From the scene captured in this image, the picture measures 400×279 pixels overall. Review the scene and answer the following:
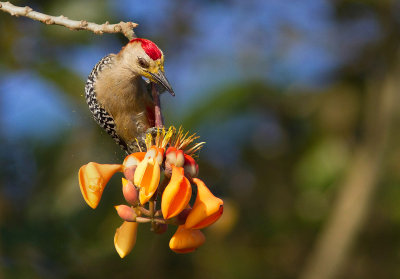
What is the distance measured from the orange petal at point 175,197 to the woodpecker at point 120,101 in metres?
0.73

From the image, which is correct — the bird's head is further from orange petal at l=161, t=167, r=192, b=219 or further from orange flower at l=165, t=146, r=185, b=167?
orange petal at l=161, t=167, r=192, b=219

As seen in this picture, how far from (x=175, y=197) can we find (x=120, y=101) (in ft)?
3.08

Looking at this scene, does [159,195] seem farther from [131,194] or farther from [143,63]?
[143,63]

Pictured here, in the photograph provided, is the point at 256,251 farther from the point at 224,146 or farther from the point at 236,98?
the point at 236,98

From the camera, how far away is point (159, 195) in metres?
1.40

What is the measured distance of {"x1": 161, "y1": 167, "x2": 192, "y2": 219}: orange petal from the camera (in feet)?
4.15

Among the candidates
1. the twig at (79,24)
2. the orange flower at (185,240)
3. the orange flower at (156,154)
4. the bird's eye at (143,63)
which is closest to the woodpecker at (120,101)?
the bird's eye at (143,63)

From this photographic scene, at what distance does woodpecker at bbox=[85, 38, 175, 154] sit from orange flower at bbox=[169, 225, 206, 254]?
0.71 meters

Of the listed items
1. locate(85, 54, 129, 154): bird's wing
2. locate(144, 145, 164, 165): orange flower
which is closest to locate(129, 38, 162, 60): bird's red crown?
locate(85, 54, 129, 154): bird's wing

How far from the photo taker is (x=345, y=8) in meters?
4.99

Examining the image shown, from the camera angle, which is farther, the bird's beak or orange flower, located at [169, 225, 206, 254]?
the bird's beak

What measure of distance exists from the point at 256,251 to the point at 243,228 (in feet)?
0.71

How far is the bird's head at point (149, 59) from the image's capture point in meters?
1.77

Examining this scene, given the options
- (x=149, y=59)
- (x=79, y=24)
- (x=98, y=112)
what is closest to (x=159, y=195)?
(x=79, y=24)
